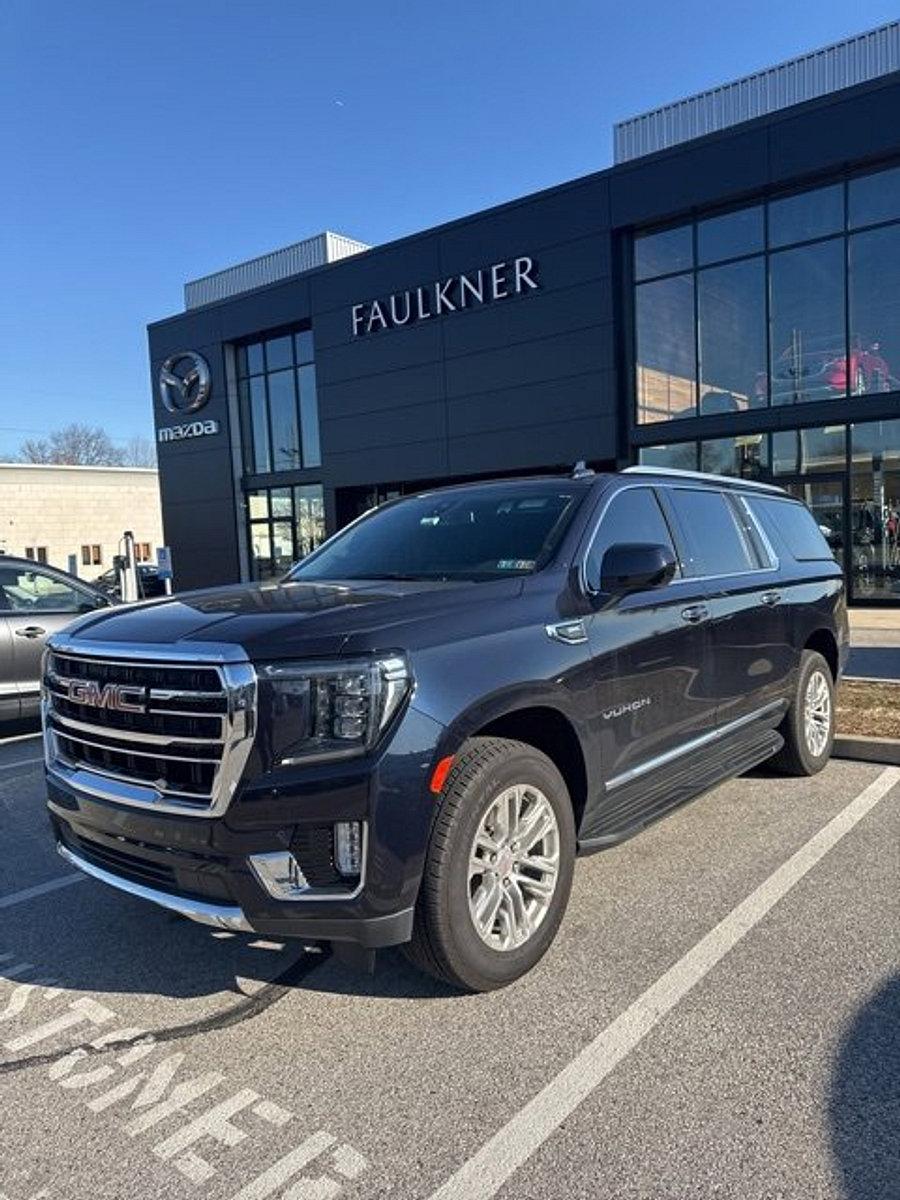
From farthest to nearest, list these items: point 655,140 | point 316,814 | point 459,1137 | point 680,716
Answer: point 655,140, point 680,716, point 316,814, point 459,1137

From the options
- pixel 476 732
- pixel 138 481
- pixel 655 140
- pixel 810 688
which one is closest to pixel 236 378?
pixel 655 140

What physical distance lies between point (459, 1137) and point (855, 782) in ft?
13.6

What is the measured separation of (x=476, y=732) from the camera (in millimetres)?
3148

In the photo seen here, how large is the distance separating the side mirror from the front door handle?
0.53 metres

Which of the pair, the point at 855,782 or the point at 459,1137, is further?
the point at 855,782

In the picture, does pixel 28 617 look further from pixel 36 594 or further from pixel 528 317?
pixel 528 317

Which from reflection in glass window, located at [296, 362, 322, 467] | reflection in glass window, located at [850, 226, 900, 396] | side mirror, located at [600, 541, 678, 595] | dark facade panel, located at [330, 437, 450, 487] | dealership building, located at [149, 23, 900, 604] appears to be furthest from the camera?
reflection in glass window, located at [296, 362, 322, 467]

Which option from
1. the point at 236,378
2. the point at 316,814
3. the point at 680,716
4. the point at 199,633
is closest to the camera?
the point at 316,814

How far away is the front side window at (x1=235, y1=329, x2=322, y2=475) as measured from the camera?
24328 mm

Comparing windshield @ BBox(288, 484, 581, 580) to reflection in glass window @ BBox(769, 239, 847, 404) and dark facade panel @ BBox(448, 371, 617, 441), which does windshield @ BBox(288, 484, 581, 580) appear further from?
dark facade panel @ BBox(448, 371, 617, 441)

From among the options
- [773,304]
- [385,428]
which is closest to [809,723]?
[773,304]

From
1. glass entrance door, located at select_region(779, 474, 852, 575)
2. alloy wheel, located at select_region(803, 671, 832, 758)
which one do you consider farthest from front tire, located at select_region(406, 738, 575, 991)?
glass entrance door, located at select_region(779, 474, 852, 575)

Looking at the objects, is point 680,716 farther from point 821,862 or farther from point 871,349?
point 871,349

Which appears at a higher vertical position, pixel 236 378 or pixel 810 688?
pixel 236 378
